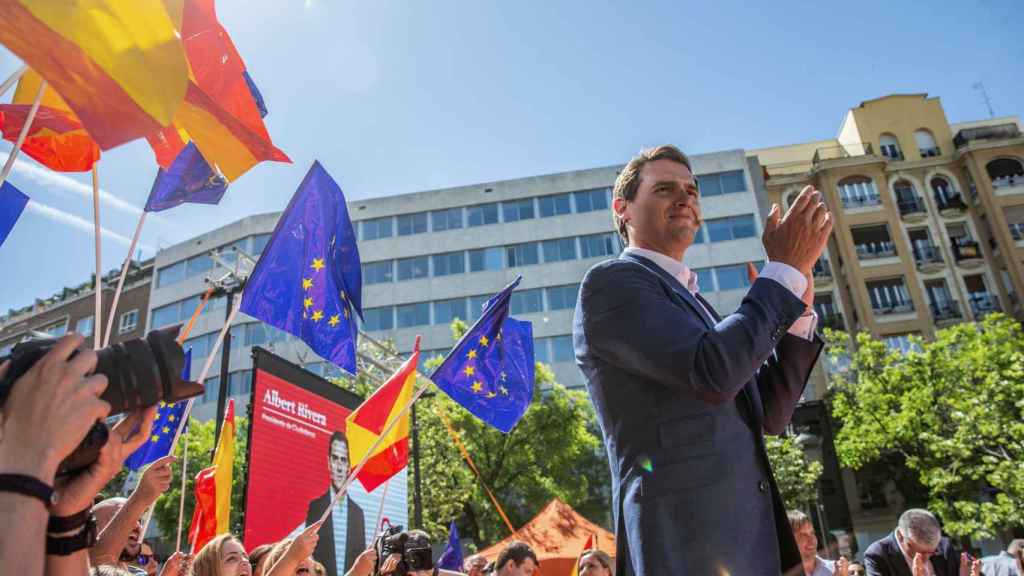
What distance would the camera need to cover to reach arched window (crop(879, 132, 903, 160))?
3922cm

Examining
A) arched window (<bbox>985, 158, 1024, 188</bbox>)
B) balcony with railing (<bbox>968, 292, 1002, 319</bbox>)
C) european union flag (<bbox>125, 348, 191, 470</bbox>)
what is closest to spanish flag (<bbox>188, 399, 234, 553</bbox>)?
european union flag (<bbox>125, 348, 191, 470</bbox>)

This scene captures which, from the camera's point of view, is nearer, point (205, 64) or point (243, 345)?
point (205, 64)

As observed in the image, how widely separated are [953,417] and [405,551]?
23.3 metres

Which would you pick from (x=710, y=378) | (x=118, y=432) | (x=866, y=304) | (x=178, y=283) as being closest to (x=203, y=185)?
(x=118, y=432)

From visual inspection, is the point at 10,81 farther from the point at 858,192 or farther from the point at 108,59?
the point at 858,192

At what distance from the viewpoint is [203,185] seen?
4953 mm

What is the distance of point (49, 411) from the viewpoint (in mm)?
1253

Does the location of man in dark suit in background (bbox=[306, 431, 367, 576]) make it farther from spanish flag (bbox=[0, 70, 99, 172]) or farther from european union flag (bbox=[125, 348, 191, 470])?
spanish flag (bbox=[0, 70, 99, 172])

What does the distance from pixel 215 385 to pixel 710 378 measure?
132 ft

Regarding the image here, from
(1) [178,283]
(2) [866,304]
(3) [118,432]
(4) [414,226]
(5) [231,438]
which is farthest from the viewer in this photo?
(1) [178,283]

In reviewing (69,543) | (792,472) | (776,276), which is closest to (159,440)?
(69,543)

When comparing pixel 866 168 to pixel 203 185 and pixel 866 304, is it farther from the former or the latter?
pixel 203 185

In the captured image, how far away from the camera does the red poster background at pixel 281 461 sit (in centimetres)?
980

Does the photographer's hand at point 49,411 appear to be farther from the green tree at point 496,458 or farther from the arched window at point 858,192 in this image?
the arched window at point 858,192
